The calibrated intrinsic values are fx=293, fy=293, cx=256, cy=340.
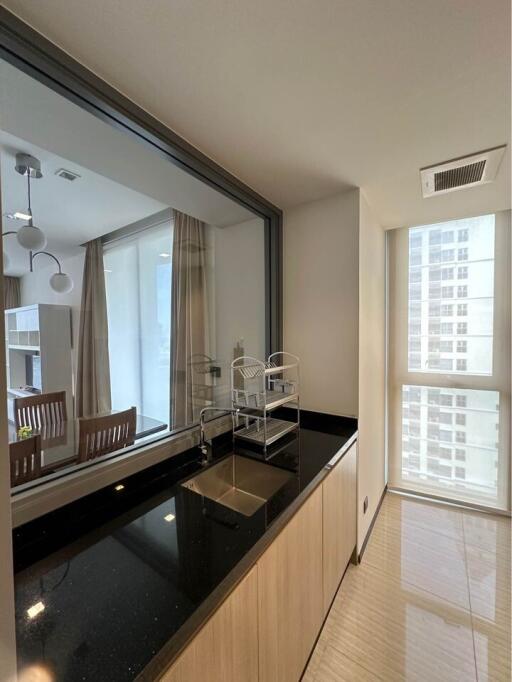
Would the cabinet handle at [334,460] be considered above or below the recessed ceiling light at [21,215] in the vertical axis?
below

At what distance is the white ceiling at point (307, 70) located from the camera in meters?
0.79

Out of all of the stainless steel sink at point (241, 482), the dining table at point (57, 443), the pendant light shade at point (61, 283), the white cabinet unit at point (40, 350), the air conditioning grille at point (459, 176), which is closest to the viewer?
the white cabinet unit at point (40, 350)

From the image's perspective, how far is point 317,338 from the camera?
2.00m

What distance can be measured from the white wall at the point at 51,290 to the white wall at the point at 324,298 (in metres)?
1.30

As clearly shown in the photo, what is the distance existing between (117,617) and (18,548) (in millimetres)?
454

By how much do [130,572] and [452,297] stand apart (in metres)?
2.79

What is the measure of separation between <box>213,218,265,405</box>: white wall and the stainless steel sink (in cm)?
64

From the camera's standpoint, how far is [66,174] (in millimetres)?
1334

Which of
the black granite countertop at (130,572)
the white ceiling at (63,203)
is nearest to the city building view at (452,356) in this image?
the black granite countertop at (130,572)

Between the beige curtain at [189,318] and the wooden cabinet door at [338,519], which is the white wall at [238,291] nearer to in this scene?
the beige curtain at [189,318]

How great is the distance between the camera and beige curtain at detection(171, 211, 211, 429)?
2004 mm

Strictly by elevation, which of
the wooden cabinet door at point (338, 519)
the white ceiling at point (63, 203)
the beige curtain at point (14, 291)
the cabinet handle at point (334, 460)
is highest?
the white ceiling at point (63, 203)

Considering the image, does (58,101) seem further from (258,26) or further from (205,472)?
(205,472)

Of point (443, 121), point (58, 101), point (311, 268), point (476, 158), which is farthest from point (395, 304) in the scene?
point (58, 101)
